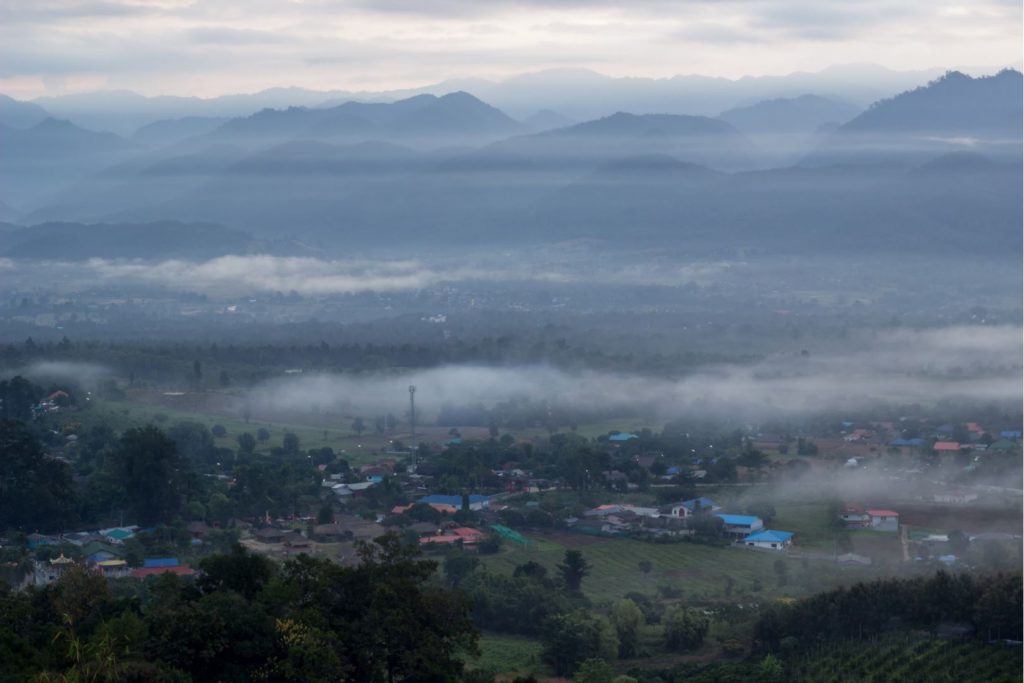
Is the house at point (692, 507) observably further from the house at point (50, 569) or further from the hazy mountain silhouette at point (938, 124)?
the hazy mountain silhouette at point (938, 124)

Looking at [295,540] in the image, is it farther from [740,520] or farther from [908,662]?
[908,662]

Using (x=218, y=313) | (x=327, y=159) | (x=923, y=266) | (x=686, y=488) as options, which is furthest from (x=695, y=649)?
(x=327, y=159)

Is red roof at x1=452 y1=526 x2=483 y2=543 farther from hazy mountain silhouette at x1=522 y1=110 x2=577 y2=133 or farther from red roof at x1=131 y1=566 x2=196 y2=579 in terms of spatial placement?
hazy mountain silhouette at x1=522 y1=110 x2=577 y2=133

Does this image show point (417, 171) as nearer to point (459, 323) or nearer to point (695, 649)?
point (459, 323)

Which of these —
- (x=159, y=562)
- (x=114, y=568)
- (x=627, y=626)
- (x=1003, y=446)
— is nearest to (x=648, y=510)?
(x=627, y=626)

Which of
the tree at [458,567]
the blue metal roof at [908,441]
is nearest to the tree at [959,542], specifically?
the tree at [458,567]

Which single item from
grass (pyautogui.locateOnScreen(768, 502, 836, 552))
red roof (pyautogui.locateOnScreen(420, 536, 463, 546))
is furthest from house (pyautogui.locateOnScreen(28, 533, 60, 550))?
grass (pyautogui.locateOnScreen(768, 502, 836, 552))
